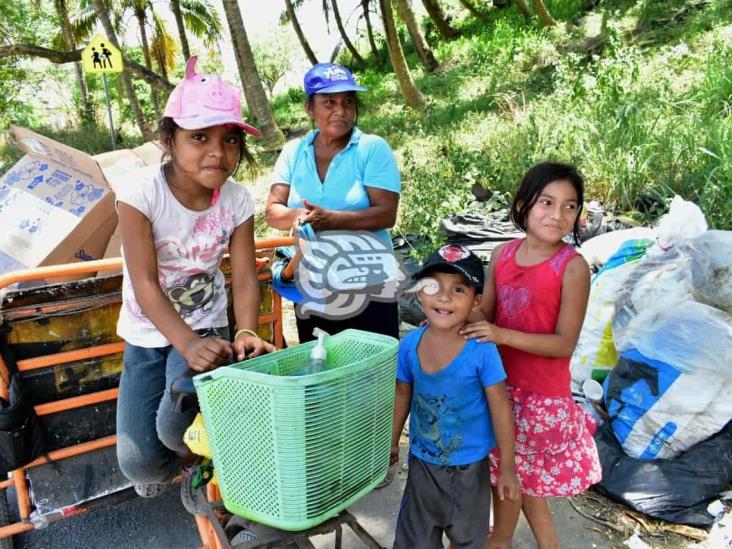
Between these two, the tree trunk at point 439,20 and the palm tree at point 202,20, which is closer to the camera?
the tree trunk at point 439,20

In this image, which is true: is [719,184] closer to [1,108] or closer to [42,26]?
[1,108]

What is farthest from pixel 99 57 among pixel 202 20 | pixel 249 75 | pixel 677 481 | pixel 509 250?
pixel 202 20

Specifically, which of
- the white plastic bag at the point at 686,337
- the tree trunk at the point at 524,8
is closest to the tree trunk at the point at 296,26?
the tree trunk at the point at 524,8

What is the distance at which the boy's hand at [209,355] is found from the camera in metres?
1.54

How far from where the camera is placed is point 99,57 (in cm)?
579

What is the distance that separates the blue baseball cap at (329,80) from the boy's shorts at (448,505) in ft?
5.14

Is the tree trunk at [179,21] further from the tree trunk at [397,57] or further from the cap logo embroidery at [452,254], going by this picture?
the cap logo embroidery at [452,254]

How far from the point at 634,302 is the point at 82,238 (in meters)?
2.87

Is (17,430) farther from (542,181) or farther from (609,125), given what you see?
(609,125)

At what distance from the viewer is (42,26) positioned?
62.4 feet

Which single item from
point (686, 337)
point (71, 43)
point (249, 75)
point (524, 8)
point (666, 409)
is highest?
point (71, 43)

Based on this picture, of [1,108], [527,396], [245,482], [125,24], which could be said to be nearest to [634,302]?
[527,396]

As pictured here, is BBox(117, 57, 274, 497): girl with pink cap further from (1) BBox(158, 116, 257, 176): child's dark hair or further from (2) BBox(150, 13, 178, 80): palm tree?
(2) BBox(150, 13, 178, 80): palm tree

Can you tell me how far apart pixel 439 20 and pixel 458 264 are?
17.3 metres
